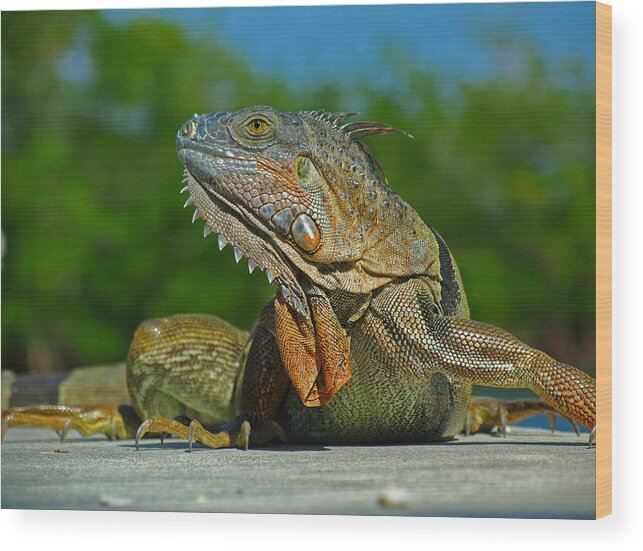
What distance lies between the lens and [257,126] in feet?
22.4

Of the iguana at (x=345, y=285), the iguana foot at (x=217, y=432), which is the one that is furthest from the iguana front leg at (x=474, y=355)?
the iguana foot at (x=217, y=432)

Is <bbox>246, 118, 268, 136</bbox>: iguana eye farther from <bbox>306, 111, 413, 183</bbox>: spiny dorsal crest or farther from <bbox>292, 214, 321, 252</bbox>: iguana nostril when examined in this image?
<bbox>292, 214, 321, 252</bbox>: iguana nostril

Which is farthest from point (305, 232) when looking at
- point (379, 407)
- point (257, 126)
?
point (379, 407)

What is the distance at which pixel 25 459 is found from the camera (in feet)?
25.3

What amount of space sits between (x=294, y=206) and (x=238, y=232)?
0.37 meters

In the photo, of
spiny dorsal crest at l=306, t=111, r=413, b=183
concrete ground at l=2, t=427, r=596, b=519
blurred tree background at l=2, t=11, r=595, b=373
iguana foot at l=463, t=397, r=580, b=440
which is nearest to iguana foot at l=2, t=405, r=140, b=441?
blurred tree background at l=2, t=11, r=595, b=373

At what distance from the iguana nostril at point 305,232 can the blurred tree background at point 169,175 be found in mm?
1224

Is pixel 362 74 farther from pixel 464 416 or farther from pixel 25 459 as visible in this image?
pixel 25 459

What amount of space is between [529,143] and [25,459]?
399cm

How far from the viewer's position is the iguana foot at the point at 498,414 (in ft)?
28.0

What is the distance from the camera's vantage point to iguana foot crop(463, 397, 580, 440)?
8.52 m

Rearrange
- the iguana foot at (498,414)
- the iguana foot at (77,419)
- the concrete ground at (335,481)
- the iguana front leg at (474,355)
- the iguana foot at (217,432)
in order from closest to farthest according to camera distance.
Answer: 1. the concrete ground at (335,481)
2. the iguana front leg at (474,355)
3. the iguana foot at (217,432)
4. the iguana foot at (77,419)
5. the iguana foot at (498,414)

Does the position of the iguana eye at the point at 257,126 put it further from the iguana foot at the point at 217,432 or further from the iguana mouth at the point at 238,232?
the iguana foot at the point at 217,432

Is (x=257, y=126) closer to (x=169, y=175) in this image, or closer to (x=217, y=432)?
(x=169, y=175)
